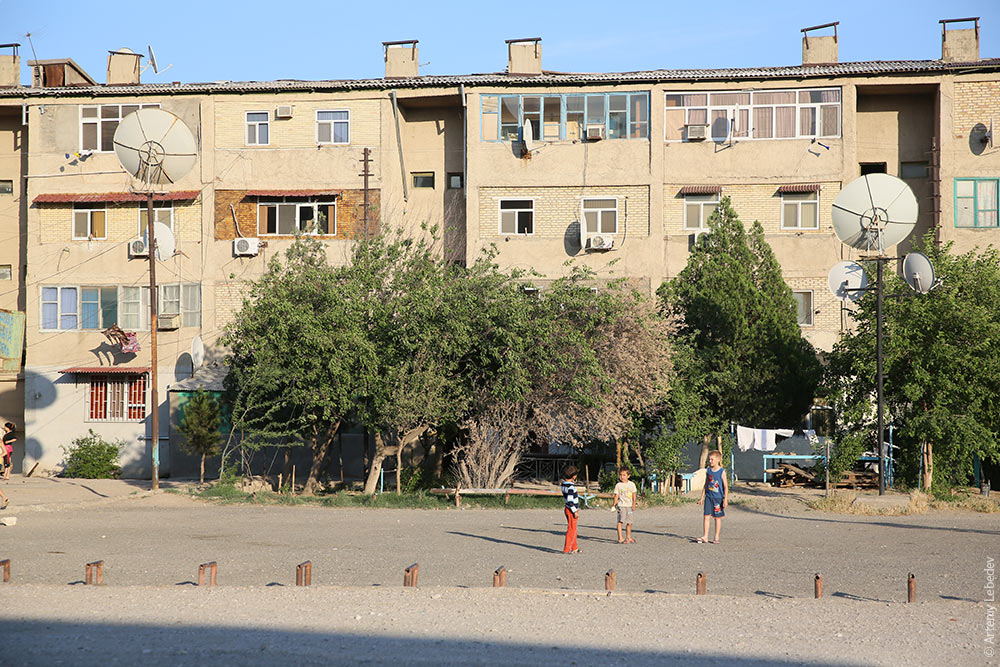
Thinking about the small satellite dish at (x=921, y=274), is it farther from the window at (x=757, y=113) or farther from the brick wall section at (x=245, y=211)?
the brick wall section at (x=245, y=211)

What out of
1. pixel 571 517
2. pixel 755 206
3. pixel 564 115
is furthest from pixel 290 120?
pixel 571 517

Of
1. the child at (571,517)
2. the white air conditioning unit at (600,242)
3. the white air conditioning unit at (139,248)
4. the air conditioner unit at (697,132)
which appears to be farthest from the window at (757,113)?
the child at (571,517)

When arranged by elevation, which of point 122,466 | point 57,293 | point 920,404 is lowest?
point 122,466

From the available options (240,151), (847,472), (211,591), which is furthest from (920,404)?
(240,151)

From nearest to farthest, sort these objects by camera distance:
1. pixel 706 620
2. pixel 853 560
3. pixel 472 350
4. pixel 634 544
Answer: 1. pixel 706 620
2. pixel 853 560
3. pixel 634 544
4. pixel 472 350

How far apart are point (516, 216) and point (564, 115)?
3561mm

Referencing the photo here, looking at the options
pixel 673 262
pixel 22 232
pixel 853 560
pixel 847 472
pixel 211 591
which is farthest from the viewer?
pixel 22 232

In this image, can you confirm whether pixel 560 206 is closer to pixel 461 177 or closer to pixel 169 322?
pixel 461 177

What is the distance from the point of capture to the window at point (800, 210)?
30469 mm

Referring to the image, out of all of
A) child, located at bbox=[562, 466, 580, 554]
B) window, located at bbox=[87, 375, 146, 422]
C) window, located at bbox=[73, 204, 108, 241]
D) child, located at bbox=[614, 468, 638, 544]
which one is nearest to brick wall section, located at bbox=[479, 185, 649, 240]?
window, located at bbox=[87, 375, 146, 422]

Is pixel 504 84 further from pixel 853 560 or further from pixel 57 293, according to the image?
pixel 853 560

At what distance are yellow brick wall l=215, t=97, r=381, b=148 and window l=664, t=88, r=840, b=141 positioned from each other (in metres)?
9.70

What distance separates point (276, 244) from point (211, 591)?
21.7 meters

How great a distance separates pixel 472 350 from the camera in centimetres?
2316
